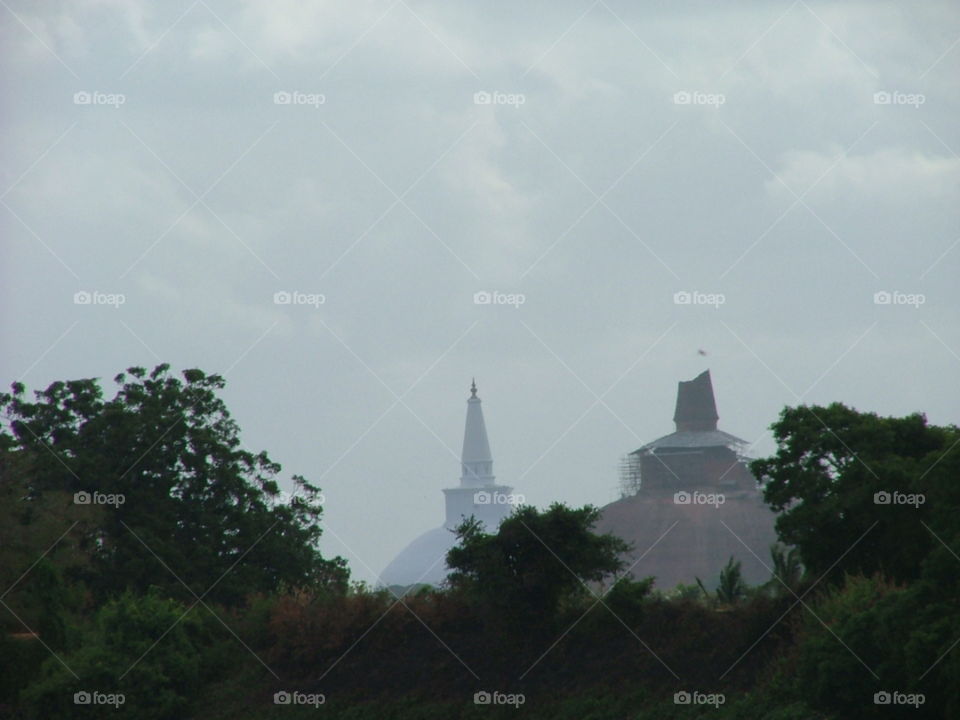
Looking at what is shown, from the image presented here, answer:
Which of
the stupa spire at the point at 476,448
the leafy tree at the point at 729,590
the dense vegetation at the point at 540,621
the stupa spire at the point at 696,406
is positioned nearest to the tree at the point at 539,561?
the dense vegetation at the point at 540,621

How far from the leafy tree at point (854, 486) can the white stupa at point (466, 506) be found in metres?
98.8

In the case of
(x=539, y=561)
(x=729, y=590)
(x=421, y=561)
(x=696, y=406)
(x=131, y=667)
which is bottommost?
(x=131, y=667)

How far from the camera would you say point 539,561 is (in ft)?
95.6

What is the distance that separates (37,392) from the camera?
44.5 metres

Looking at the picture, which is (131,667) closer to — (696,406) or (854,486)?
(854,486)

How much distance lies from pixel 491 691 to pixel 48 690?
10.6m

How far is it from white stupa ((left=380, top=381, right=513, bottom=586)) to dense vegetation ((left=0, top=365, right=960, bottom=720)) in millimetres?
94011

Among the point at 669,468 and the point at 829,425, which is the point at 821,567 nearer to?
the point at 829,425

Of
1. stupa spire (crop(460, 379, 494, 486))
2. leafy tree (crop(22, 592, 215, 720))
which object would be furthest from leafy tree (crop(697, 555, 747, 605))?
stupa spire (crop(460, 379, 494, 486))

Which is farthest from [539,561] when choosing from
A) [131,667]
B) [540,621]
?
[131,667]

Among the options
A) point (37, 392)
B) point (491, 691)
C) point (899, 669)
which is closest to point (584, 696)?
point (491, 691)

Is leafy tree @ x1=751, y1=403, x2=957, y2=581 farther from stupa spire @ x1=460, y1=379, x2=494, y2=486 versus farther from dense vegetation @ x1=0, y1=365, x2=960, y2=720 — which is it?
stupa spire @ x1=460, y1=379, x2=494, y2=486

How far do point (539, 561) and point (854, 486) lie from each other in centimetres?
689

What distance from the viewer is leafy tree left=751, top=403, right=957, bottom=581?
27.1 m
